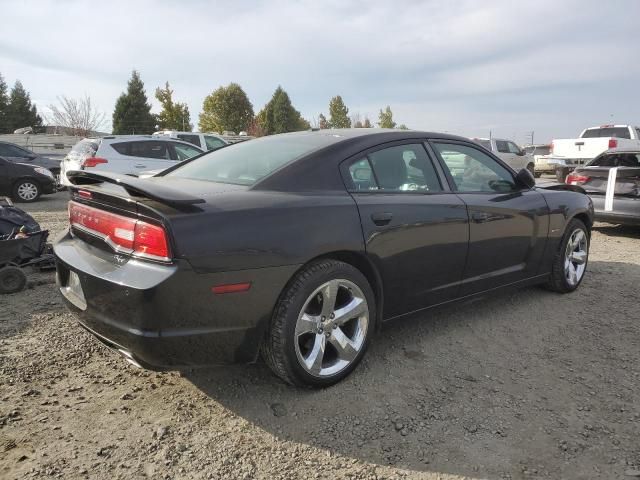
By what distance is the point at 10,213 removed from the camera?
15.7 ft

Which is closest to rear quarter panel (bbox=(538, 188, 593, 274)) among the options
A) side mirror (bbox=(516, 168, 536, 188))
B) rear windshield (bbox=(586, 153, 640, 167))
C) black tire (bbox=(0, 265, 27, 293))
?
side mirror (bbox=(516, 168, 536, 188))

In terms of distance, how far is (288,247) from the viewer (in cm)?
233

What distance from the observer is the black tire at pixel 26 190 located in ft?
36.0

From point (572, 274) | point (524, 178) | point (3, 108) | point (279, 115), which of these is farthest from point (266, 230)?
point (3, 108)

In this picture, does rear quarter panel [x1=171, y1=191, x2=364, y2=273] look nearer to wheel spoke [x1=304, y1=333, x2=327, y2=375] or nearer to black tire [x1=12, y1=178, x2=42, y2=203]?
wheel spoke [x1=304, y1=333, x2=327, y2=375]

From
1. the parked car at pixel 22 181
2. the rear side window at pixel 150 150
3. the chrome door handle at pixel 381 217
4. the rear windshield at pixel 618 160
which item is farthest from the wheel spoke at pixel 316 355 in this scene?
the parked car at pixel 22 181

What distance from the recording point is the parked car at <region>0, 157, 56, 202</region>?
35.7ft

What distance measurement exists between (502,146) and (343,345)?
61.3 ft

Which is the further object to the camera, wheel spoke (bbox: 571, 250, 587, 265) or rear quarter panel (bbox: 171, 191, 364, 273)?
wheel spoke (bbox: 571, 250, 587, 265)

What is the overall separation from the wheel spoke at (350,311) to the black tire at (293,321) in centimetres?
15

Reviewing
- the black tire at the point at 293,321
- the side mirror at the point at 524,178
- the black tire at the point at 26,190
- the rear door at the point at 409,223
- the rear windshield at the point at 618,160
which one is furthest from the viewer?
the black tire at the point at 26,190

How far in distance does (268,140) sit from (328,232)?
115 cm

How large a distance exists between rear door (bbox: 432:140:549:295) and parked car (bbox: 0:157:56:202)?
35.2 feet

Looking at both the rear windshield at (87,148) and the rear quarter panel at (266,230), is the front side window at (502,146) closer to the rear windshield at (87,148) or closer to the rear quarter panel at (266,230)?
the rear windshield at (87,148)
